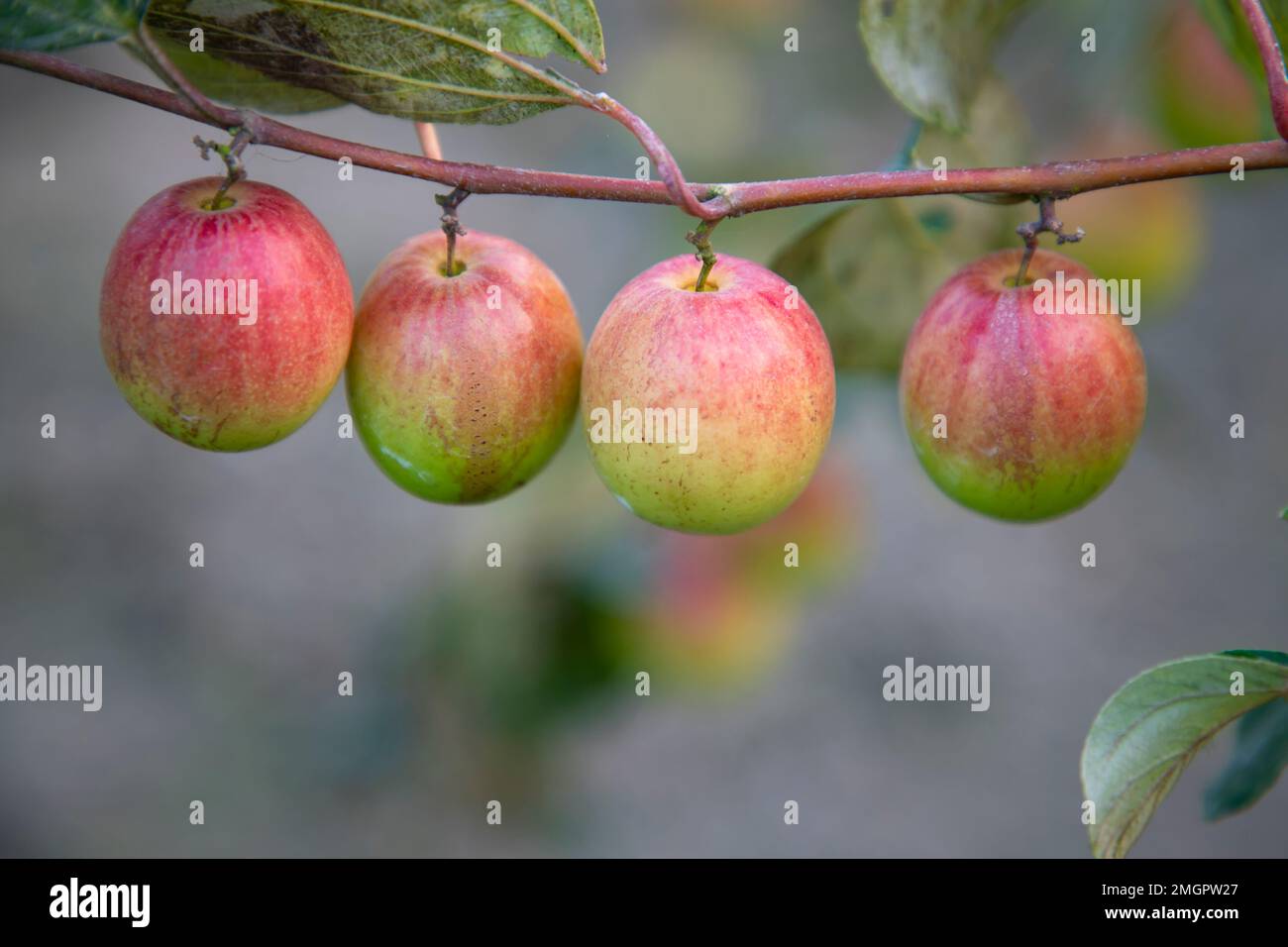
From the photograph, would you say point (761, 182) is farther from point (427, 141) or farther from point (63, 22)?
point (63, 22)

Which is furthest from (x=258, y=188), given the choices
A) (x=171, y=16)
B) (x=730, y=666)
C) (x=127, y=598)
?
(x=127, y=598)

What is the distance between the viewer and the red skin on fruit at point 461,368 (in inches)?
33.6

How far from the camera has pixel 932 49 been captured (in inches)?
38.1

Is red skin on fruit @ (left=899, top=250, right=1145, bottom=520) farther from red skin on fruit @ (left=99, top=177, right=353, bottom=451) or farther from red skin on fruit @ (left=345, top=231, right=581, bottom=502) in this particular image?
red skin on fruit @ (left=99, top=177, right=353, bottom=451)

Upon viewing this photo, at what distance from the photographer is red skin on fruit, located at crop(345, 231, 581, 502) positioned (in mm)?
854

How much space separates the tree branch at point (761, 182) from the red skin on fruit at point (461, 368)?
87mm

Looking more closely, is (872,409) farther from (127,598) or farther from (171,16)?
(127,598)

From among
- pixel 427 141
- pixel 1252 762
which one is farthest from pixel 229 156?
pixel 1252 762

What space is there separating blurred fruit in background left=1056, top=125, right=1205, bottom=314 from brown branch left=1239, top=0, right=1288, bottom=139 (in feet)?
2.04

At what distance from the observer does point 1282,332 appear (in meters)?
2.68

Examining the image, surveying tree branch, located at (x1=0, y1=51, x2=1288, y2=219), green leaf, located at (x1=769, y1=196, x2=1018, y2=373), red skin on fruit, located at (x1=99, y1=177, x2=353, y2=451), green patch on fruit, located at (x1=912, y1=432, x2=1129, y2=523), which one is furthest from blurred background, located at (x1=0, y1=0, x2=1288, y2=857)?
red skin on fruit, located at (x1=99, y1=177, x2=353, y2=451)

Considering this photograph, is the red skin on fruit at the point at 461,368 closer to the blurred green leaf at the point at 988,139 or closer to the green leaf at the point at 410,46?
the green leaf at the point at 410,46

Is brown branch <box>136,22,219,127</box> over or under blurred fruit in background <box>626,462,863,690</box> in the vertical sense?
over

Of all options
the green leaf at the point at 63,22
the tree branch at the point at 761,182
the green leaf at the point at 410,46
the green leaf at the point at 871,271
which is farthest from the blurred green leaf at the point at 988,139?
the green leaf at the point at 63,22
